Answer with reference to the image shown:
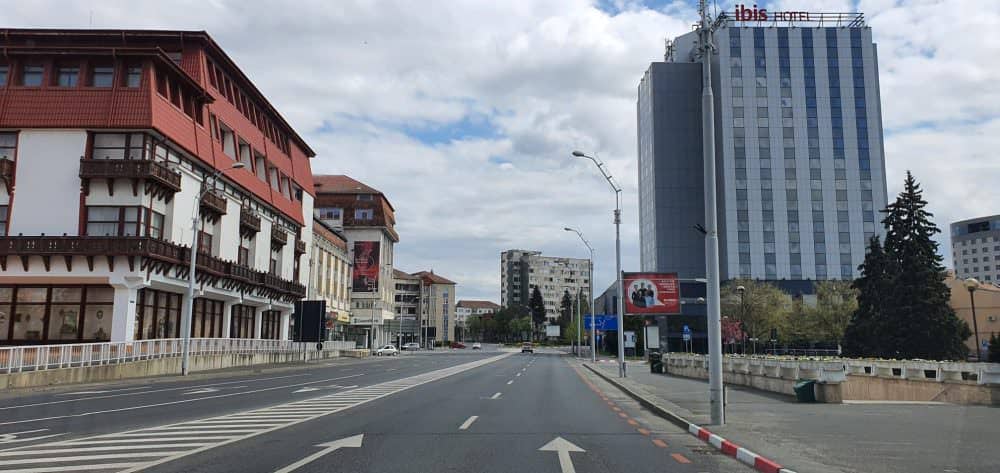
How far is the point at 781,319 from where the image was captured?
75.0 meters

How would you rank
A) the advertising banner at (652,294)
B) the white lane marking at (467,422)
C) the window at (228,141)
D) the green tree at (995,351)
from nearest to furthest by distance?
the white lane marking at (467,422), the advertising banner at (652,294), the window at (228,141), the green tree at (995,351)

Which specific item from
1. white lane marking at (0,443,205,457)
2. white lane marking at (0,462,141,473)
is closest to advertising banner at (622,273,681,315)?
white lane marking at (0,443,205,457)

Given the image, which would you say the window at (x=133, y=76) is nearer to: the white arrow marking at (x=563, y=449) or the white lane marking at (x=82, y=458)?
the white lane marking at (x=82, y=458)

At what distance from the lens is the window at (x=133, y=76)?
38.5 metres

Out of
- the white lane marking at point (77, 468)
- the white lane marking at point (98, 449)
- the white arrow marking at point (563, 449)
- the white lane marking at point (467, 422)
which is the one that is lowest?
the white lane marking at point (467, 422)

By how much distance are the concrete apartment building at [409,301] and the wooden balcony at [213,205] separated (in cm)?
10597

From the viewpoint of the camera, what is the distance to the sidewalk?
9375 mm

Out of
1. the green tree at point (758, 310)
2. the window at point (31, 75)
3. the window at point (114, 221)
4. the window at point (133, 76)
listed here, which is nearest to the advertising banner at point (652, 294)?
the green tree at point (758, 310)

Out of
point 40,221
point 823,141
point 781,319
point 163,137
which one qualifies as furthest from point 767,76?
point 40,221

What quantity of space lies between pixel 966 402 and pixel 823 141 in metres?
84.0

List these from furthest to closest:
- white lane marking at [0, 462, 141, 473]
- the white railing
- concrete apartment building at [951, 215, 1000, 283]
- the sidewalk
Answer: concrete apartment building at [951, 215, 1000, 283]
the white railing
the sidewalk
white lane marking at [0, 462, 141, 473]

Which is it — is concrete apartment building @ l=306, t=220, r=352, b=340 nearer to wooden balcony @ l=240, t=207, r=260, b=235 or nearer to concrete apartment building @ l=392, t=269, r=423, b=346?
wooden balcony @ l=240, t=207, r=260, b=235

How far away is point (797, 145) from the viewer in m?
98.1

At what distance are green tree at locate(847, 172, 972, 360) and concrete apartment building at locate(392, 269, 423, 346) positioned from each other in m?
107
